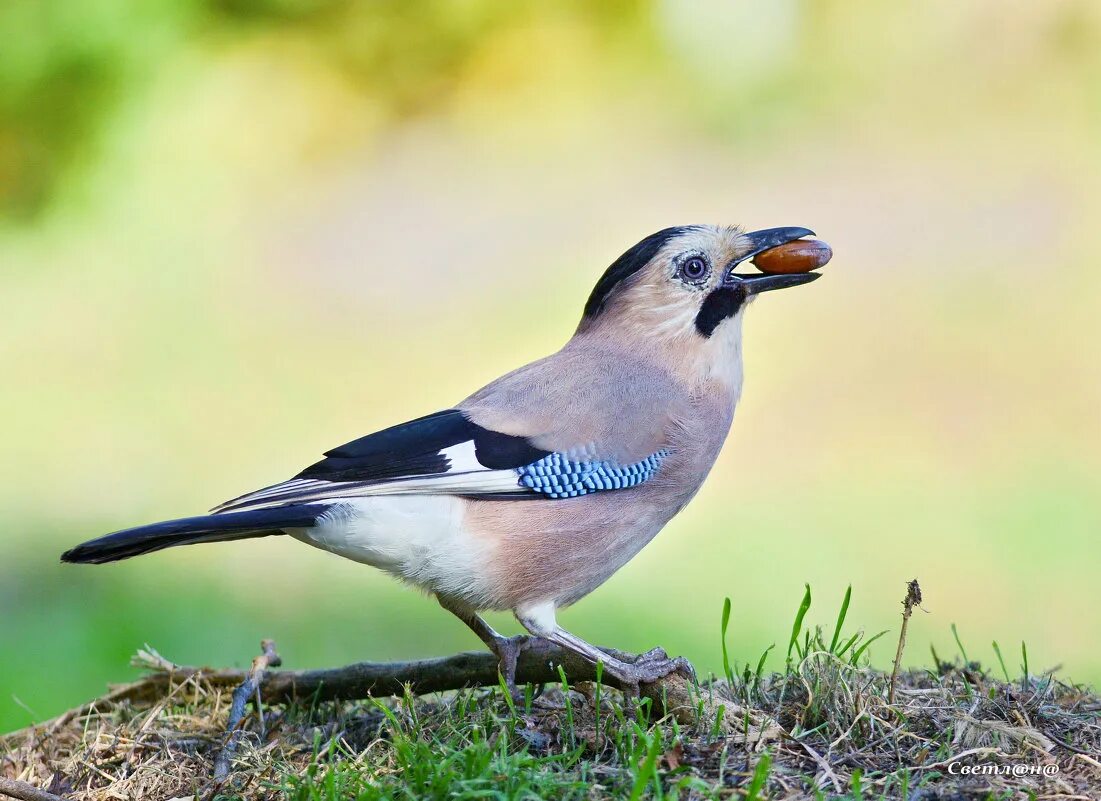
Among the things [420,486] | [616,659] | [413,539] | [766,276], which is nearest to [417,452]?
[420,486]

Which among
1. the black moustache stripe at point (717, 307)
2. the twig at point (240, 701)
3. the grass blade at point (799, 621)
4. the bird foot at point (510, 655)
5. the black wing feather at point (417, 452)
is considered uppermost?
the black moustache stripe at point (717, 307)

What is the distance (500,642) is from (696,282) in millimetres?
1534

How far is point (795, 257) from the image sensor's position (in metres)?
4.67

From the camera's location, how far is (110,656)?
6859 mm

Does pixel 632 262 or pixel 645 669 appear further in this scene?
pixel 632 262

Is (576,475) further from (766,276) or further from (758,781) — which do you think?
(758,781)

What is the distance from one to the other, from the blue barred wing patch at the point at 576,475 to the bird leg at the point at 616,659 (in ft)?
1.29

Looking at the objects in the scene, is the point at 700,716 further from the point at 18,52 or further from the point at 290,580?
the point at 18,52

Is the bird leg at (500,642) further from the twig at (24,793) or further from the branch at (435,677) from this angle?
the twig at (24,793)

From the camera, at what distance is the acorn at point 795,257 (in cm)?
467

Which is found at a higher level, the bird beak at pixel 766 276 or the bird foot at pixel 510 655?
the bird beak at pixel 766 276

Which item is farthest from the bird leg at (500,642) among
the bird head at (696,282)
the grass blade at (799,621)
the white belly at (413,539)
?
the bird head at (696,282)

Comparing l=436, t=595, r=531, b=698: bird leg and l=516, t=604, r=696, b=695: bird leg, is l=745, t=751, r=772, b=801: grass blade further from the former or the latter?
l=436, t=595, r=531, b=698: bird leg

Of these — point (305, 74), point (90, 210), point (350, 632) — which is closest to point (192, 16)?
point (305, 74)
